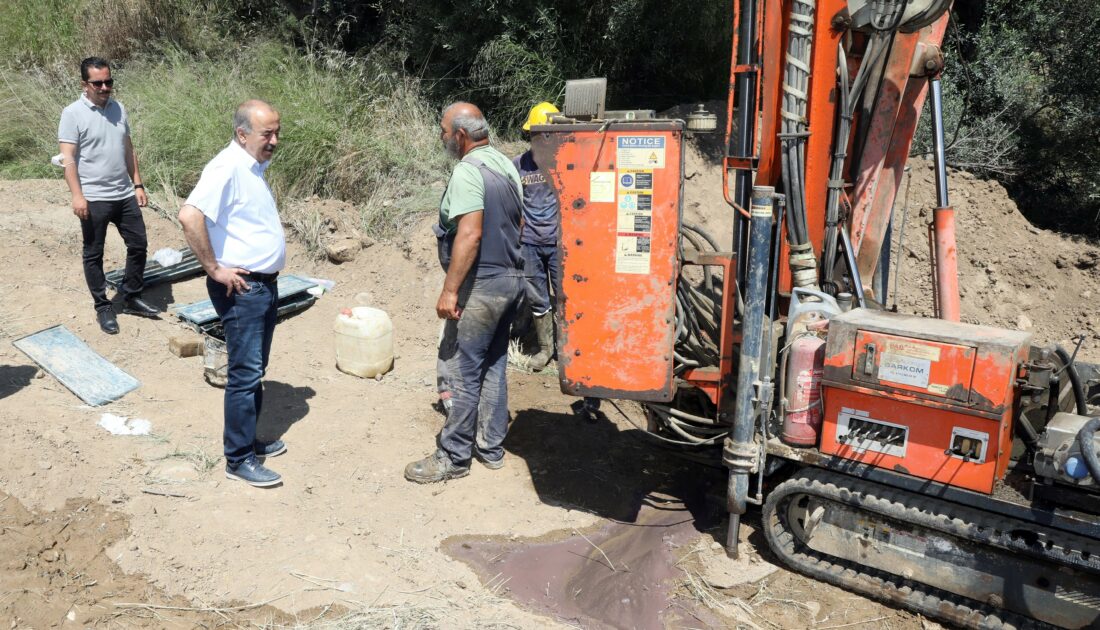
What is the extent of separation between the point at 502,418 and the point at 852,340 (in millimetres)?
2166

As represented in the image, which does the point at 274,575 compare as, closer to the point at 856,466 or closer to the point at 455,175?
the point at 455,175

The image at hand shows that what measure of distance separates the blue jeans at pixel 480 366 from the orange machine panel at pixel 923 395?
5.91 ft

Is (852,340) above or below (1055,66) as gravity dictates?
below

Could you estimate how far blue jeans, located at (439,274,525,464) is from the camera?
187 inches

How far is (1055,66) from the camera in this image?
368 inches

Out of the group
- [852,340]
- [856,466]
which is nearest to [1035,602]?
[856,466]

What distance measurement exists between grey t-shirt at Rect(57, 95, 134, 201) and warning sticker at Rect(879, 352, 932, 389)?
5370 millimetres

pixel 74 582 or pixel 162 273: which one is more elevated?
pixel 162 273

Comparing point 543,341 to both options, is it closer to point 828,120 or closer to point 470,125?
point 470,125

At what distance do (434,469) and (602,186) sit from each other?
6.48ft

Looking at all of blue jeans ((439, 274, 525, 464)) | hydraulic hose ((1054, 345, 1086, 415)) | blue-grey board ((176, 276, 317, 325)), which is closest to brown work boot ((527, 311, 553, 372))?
blue jeans ((439, 274, 525, 464))

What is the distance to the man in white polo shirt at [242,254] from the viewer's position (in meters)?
4.30

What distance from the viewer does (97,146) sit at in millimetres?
6121

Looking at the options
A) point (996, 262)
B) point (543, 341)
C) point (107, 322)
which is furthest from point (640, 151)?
point (996, 262)
